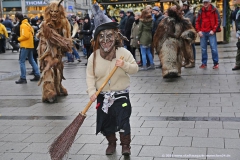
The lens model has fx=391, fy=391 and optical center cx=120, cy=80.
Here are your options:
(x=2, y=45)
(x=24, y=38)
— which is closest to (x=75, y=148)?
(x=24, y=38)

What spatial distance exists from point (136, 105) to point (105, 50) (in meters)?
2.82

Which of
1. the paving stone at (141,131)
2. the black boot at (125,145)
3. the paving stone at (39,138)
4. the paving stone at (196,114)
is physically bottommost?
the paving stone at (39,138)

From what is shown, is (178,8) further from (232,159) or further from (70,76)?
(232,159)

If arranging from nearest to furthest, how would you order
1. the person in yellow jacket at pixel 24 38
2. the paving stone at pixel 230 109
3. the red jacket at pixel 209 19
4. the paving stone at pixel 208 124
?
the paving stone at pixel 208 124
the paving stone at pixel 230 109
the person in yellow jacket at pixel 24 38
the red jacket at pixel 209 19

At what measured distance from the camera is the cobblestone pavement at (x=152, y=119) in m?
4.68

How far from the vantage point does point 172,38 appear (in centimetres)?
955

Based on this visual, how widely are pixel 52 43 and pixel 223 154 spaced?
14.5 feet

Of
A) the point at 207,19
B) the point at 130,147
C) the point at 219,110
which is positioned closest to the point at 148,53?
the point at 207,19

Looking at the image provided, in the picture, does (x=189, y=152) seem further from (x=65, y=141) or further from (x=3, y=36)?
(x=3, y=36)

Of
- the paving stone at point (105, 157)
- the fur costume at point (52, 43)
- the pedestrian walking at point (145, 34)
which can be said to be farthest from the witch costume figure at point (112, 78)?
the pedestrian walking at point (145, 34)

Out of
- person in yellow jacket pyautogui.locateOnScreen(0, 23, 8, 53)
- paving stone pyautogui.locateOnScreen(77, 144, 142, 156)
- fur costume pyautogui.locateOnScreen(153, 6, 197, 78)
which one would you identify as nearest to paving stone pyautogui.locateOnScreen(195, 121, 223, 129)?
paving stone pyautogui.locateOnScreen(77, 144, 142, 156)

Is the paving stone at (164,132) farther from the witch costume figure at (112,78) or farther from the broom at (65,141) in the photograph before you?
the broom at (65,141)

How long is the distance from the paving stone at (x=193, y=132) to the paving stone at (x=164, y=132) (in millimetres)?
80

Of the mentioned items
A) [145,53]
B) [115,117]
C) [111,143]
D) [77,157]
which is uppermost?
[145,53]
